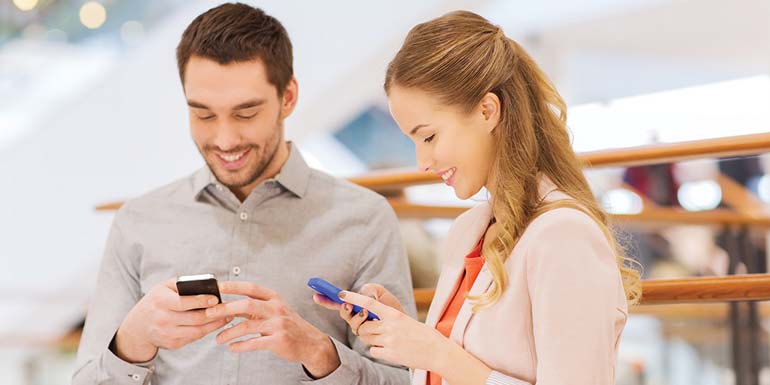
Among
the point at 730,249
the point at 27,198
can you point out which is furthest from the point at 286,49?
the point at 27,198

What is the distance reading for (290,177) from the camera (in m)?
2.07

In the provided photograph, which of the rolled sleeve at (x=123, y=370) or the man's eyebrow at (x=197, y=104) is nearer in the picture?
the rolled sleeve at (x=123, y=370)

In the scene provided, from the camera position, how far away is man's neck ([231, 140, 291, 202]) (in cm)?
209

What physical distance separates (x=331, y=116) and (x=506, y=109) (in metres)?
3.33

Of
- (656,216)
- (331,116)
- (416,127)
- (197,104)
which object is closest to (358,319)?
(416,127)

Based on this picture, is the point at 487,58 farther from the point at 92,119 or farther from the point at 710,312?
the point at 92,119

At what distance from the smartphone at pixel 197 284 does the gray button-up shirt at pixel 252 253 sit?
12.2 inches

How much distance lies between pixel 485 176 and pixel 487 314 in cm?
22

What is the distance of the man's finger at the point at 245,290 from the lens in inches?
67.5

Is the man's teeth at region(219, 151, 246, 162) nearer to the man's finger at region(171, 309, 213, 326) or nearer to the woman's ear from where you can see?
the man's finger at region(171, 309, 213, 326)

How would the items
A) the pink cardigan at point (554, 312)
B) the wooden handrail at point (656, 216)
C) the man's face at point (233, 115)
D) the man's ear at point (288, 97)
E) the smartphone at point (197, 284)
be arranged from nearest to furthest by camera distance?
the pink cardigan at point (554, 312) < the smartphone at point (197, 284) < the man's face at point (233, 115) < the man's ear at point (288, 97) < the wooden handrail at point (656, 216)

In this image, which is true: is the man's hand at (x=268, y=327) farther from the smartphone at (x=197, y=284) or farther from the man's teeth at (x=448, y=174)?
the man's teeth at (x=448, y=174)

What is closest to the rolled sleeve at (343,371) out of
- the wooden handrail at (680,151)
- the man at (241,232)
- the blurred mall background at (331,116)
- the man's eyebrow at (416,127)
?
the man at (241,232)

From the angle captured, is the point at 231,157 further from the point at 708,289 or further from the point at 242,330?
the point at 708,289
